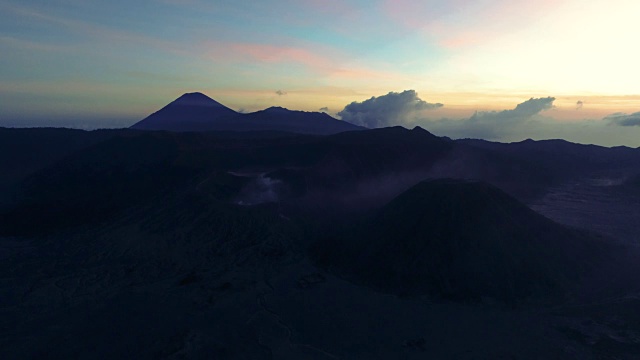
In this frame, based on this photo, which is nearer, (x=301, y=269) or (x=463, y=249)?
(x=463, y=249)

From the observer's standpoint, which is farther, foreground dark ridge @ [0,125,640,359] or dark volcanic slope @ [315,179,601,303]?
dark volcanic slope @ [315,179,601,303]

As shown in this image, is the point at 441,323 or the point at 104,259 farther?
the point at 104,259

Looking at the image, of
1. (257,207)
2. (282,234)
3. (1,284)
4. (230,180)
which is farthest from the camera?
(230,180)

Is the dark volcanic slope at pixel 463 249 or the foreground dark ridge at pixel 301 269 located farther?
the dark volcanic slope at pixel 463 249

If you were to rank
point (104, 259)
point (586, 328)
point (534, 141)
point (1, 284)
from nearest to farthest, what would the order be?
1. point (586, 328)
2. point (1, 284)
3. point (104, 259)
4. point (534, 141)

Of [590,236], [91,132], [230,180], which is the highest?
Answer: [91,132]

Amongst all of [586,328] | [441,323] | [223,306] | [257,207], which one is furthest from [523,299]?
[257,207]

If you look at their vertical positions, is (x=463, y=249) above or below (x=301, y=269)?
above

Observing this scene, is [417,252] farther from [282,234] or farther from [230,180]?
[230,180]
